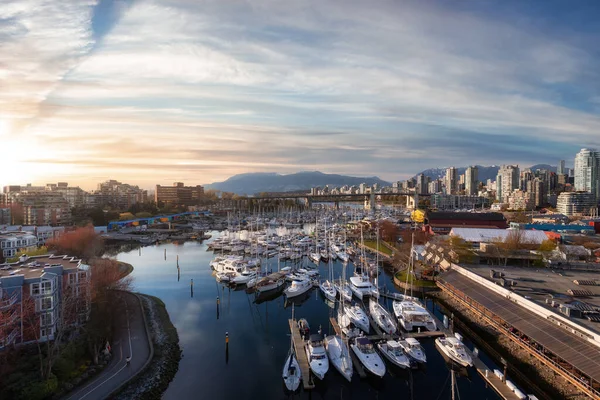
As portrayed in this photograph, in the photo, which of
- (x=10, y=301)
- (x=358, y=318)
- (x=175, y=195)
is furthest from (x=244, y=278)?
(x=175, y=195)

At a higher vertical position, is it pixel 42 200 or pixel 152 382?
pixel 42 200

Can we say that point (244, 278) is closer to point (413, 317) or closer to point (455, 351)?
point (413, 317)

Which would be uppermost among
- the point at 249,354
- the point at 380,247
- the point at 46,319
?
the point at 46,319

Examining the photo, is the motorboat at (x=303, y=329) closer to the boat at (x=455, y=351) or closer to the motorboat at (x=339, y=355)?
the motorboat at (x=339, y=355)

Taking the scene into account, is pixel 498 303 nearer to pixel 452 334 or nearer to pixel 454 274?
pixel 452 334

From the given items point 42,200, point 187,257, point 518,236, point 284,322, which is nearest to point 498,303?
point 284,322
